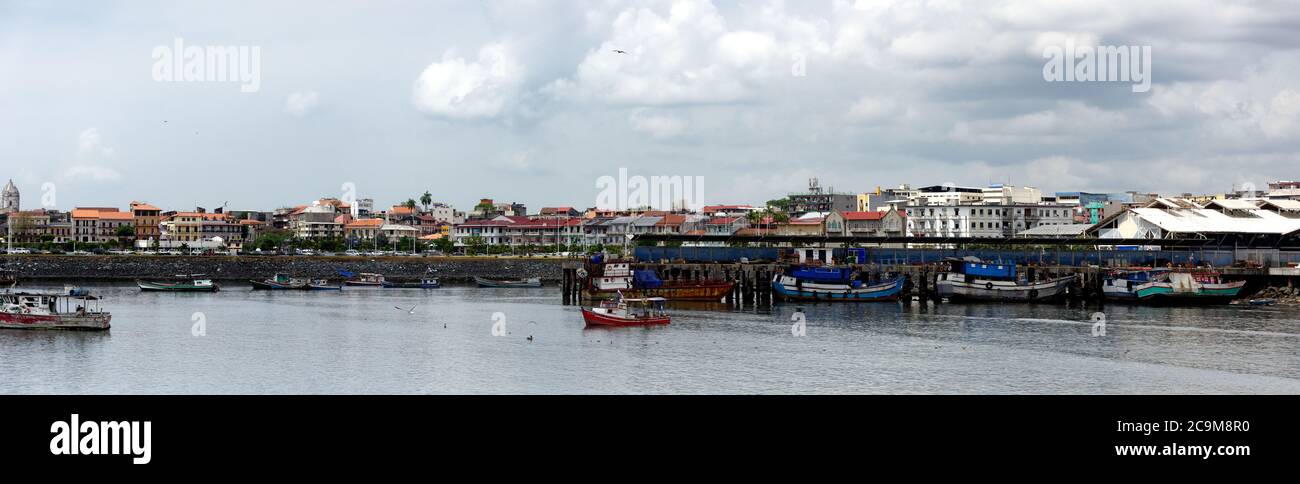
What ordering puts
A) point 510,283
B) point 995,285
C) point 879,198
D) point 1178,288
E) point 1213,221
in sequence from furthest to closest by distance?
point 879,198, point 510,283, point 1213,221, point 995,285, point 1178,288

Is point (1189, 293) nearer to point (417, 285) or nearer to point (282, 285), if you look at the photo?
point (417, 285)

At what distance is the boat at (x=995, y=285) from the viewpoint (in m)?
84.5

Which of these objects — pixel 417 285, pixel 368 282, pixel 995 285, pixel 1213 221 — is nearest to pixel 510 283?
pixel 417 285

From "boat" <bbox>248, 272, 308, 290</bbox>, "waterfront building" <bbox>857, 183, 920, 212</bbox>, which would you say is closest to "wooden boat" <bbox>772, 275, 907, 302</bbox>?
"boat" <bbox>248, 272, 308, 290</bbox>

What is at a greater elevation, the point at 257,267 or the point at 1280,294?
the point at 257,267

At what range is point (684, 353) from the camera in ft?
168

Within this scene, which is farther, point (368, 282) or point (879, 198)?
point (879, 198)

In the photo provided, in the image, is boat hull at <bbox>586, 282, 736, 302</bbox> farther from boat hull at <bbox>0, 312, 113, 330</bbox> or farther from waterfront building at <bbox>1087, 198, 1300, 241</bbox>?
waterfront building at <bbox>1087, 198, 1300, 241</bbox>

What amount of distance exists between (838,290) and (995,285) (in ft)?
35.9

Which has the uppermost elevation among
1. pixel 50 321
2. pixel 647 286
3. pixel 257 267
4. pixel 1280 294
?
pixel 257 267

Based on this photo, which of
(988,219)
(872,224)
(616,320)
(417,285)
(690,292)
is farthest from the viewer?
(872,224)

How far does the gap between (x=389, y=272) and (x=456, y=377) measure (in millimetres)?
92409

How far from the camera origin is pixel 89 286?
113750 mm

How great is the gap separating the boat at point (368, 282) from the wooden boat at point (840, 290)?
45966 millimetres
